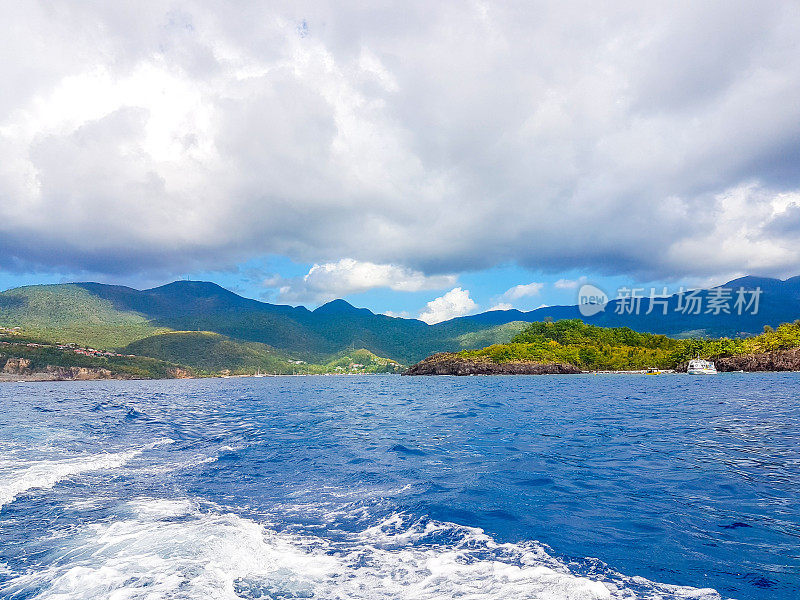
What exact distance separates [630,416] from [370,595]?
33.7 meters

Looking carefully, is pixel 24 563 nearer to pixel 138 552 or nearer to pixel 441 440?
pixel 138 552

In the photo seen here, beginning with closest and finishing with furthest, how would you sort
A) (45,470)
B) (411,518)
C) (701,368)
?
(411,518), (45,470), (701,368)

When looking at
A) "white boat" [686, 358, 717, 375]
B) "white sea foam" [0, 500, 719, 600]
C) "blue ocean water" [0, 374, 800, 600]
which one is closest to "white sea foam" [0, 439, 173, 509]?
"blue ocean water" [0, 374, 800, 600]

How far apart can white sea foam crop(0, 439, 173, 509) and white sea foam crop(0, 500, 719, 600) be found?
277 inches

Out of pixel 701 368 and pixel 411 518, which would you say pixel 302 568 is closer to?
pixel 411 518

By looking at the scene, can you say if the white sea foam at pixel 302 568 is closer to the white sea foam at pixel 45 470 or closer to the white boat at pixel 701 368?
the white sea foam at pixel 45 470

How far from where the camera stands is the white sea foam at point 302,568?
7676 millimetres

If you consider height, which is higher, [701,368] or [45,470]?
[701,368]

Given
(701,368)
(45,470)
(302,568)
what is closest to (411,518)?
(302,568)

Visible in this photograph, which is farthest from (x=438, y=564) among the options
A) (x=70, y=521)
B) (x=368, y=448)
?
(x=368, y=448)

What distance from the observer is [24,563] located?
9164 mm

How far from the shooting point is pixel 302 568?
8852 mm

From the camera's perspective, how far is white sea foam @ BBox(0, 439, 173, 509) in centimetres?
1562

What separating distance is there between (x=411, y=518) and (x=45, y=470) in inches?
666
